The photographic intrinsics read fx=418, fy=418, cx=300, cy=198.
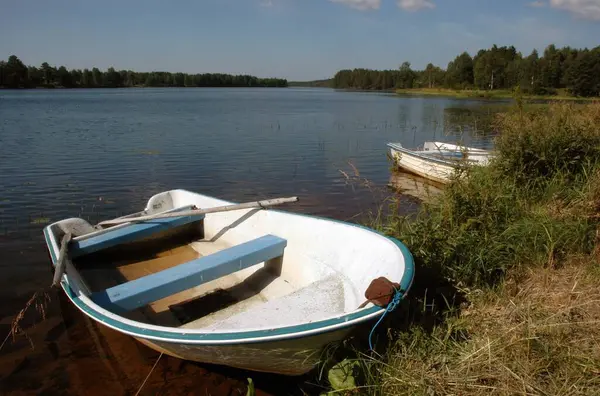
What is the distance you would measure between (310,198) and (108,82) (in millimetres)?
123395

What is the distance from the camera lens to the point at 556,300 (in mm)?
3533

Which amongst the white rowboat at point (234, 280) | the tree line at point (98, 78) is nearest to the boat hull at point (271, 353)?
the white rowboat at point (234, 280)

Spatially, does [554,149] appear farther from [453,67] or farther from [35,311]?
[453,67]

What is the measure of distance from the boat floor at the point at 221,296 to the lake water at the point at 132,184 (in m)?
0.44

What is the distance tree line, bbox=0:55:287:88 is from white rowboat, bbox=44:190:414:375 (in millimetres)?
106200

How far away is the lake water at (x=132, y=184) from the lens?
154 inches

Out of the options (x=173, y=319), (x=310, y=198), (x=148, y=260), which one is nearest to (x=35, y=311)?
(x=148, y=260)

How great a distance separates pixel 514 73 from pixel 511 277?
85536mm

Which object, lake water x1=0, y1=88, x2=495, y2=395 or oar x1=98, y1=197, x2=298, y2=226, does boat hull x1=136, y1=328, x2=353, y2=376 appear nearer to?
lake water x1=0, y1=88, x2=495, y2=395

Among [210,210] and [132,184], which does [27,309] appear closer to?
[210,210]

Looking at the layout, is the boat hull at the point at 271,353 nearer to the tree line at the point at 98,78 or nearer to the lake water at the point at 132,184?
the lake water at the point at 132,184

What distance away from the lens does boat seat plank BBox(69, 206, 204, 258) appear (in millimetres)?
5152

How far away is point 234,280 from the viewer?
5.18 metres

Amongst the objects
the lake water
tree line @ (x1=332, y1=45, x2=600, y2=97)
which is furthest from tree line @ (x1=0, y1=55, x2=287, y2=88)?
the lake water
